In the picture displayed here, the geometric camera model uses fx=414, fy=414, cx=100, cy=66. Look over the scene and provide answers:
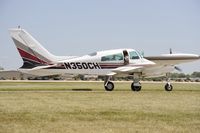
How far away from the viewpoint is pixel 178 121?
1158 centimetres

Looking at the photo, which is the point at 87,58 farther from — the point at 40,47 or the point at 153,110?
the point at 153,110

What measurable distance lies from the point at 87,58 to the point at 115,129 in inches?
842

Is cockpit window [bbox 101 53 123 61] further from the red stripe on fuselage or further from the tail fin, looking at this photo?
the red stripe on fuselage

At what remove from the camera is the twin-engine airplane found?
102 ft

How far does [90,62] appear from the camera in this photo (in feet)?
103

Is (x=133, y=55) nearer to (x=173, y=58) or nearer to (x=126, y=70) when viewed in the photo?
(x=126, y=70)

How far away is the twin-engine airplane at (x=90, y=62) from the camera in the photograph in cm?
3094

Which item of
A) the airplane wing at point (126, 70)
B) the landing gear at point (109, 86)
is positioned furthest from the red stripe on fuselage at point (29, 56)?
the airplane wing at point (126, 70)

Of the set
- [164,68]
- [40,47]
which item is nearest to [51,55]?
[40,47]

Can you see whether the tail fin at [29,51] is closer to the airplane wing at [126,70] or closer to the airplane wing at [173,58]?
the airplane wing at [126,70]

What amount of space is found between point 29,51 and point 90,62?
4699 millimetres

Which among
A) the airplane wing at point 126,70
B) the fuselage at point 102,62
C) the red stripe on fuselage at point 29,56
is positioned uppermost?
the red stripe on fuselage at point 29,56

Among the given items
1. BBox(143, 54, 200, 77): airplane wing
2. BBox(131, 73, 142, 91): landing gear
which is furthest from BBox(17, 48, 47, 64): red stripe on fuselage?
BBox(143, 54, 200, 77): airplane wing

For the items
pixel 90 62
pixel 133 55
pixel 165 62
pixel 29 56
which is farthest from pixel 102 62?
pixel 29 56
